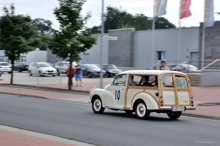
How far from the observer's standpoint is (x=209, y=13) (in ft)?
106

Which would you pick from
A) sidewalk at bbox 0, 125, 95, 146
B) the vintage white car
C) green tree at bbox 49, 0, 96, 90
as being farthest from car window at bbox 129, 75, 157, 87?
green tree at bbox 49, 0, 96, 90

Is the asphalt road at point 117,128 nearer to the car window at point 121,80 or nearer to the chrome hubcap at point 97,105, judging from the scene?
the chrome hubcap at point 97,105

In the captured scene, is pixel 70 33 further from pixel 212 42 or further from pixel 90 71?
pixel 212 42

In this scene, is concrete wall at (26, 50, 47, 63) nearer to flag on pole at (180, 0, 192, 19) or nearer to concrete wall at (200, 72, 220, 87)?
flag on pole at (180, 0, 192, 19)

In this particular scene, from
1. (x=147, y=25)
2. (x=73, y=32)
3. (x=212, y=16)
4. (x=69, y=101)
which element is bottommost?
(x=69, y=101)

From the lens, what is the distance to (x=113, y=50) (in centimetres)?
5394

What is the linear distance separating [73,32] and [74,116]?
11769 mm

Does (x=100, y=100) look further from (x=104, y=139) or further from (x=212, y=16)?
(x=212, y=16)

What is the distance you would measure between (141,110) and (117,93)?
120 cm

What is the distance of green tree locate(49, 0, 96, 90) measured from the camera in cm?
2217

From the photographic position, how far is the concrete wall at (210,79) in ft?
87.6

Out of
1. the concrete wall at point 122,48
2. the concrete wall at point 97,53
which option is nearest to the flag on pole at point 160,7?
the concrete wall at point 122,48

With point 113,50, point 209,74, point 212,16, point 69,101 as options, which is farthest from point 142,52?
point 69,101

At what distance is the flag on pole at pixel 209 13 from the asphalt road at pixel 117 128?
71.4 feet
